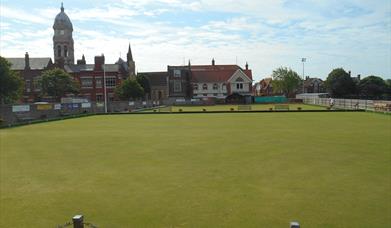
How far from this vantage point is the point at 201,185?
9156 mm

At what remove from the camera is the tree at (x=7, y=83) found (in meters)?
49.3

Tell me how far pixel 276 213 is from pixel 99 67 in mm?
74943

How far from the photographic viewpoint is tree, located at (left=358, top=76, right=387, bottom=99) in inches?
3634

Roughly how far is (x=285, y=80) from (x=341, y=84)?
2112 cm

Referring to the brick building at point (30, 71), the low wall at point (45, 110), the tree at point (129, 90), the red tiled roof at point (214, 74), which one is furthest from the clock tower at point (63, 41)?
the low wall at point (45, 110)

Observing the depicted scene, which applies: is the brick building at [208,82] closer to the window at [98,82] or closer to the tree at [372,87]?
the window at [98,82]

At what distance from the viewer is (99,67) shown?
78250 mm

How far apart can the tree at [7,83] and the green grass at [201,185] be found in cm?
3787

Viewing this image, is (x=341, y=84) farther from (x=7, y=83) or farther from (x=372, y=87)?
(x=7, y=83)

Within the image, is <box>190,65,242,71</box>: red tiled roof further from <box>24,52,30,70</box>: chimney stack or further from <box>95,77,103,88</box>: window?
<box>24,52,30,70</box>: chimney stack

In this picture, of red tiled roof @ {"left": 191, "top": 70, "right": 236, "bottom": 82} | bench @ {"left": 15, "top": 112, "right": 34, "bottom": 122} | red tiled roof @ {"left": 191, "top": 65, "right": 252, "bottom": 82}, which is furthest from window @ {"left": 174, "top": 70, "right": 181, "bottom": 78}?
bench @ {"left": 15, "top": 112, "right": 34, "bottom": 122}

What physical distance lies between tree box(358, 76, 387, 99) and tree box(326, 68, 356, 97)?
12.8 feet

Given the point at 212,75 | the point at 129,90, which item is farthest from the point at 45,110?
the point at 212,75

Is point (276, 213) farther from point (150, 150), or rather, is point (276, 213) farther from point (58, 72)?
point (58, 72)
